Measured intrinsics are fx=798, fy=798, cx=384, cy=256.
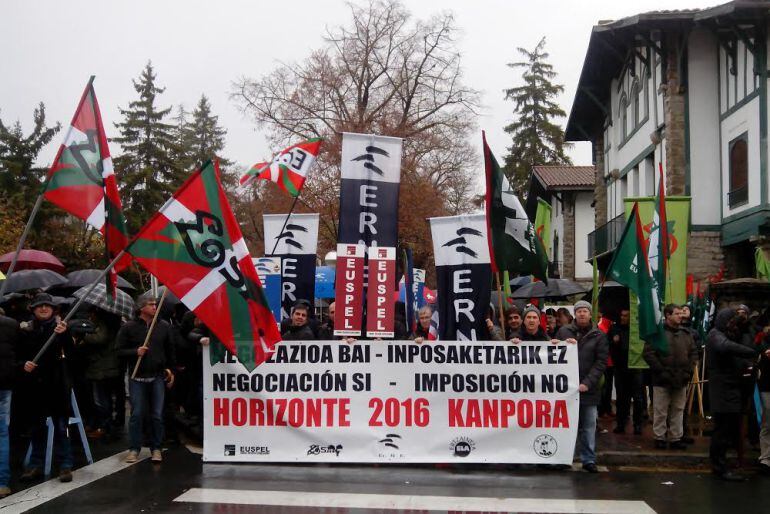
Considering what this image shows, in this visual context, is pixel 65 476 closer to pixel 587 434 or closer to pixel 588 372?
pixel 587 434

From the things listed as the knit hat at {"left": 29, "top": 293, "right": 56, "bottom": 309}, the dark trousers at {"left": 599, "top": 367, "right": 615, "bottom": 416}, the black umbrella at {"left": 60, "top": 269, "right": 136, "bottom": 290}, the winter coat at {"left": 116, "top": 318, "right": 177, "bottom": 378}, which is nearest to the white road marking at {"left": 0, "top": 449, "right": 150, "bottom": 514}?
the winter coat at {"left": 116, "top": 318, "right": 177, "bottom": 378}

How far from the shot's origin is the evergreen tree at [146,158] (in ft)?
161

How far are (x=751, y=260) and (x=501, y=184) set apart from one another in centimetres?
1430

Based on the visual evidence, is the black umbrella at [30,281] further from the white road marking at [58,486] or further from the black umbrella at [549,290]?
the black umbrella at [549,290]

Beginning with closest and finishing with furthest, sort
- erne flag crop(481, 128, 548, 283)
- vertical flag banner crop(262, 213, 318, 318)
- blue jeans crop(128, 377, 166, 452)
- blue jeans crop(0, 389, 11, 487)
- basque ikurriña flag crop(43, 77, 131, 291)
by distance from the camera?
blue jeans crop(0, 389, 11, 487) < basque ikurriña flag crop(43, 77, 131, 291) < blue jeans crop(128, 377, 166, 452) < erne flag crop(481, 128, 548, 283) < vertical flag banner crop(262, 213, 318, 318)

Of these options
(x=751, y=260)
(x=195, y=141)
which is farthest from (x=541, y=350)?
(x=195, y=141)

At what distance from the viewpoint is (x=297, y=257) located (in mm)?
12672

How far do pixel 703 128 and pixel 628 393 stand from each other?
12.2 m

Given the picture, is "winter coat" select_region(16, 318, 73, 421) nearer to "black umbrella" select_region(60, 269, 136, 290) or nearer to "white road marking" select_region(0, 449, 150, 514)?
"white road marking" select_region(0, 449, 150, 514)

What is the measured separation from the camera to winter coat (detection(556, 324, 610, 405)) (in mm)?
8570

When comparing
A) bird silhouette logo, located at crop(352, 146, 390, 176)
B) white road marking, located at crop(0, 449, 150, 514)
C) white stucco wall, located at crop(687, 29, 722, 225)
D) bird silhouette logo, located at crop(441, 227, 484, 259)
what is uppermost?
white stucco wall, located at crop(687, 29, 722, 225)

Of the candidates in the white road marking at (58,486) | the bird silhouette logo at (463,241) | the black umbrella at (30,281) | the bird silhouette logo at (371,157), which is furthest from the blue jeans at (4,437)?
the bird silhouette logo at (463,241)

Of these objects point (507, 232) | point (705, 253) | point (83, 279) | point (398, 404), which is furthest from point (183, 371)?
point (705, 253)

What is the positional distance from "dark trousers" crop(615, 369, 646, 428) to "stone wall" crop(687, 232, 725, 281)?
11.1 m
